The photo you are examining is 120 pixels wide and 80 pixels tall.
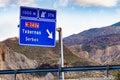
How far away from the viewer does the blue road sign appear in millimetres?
29141

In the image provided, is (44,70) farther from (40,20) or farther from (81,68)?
(40,20)

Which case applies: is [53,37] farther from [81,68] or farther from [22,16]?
[81,68]

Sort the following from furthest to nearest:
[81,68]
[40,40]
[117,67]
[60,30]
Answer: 1. [40,40]
2. [60,30]
3. [81,68]
4. [117,67]

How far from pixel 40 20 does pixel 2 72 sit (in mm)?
3615

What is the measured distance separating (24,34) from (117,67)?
8.30 meters

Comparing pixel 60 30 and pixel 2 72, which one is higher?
pixel 60 30

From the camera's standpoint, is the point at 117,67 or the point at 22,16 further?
the point at 22,16

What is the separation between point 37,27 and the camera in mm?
29188

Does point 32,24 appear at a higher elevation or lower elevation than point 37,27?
higher

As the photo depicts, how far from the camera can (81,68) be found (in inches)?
959

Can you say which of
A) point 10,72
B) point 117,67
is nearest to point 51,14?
point 10,72

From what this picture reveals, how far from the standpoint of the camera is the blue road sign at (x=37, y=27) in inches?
1147

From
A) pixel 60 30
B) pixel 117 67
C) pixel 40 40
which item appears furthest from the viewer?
pixel 40 40

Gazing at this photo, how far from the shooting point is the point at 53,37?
2931 cm
